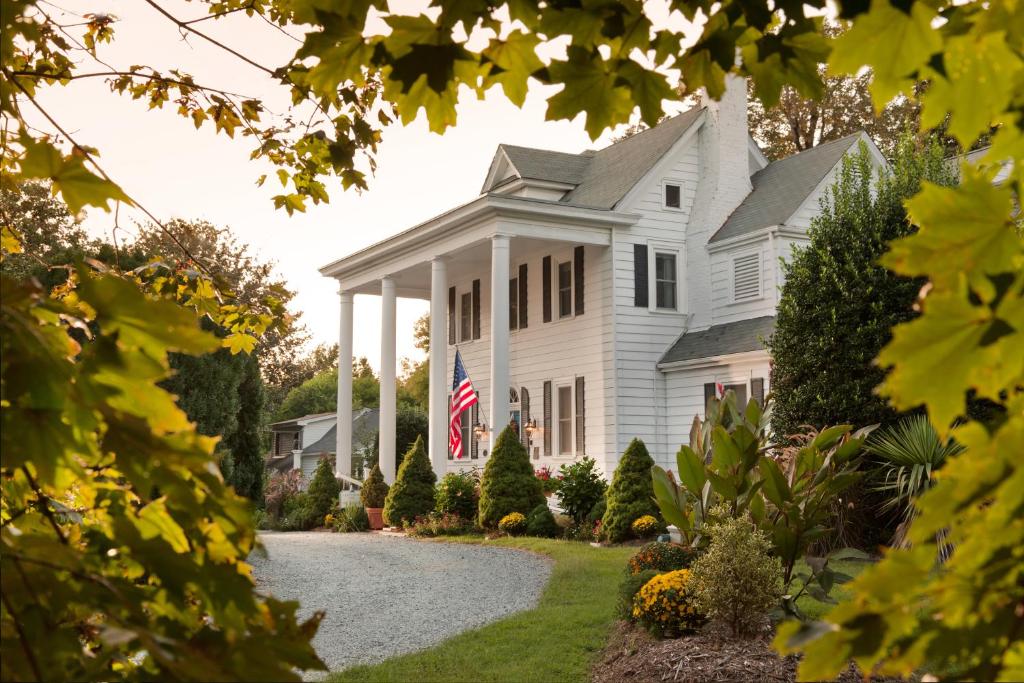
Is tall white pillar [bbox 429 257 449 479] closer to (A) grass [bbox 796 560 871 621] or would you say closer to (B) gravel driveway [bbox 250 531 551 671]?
(B) gravel driveway [bbox 250 531 551 671]

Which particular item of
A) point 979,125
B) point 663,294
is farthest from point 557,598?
point 663,294

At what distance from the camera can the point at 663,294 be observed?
909 inches

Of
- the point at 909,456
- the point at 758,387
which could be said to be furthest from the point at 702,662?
the point at 758,387

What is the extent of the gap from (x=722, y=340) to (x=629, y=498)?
245 inches

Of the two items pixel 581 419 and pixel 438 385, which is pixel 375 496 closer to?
pixel 438 385

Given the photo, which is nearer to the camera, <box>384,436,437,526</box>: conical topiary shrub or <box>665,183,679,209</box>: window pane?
<box>384,436,437,526</box>: conical topiary shrub

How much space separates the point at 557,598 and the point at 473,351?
17.1 m

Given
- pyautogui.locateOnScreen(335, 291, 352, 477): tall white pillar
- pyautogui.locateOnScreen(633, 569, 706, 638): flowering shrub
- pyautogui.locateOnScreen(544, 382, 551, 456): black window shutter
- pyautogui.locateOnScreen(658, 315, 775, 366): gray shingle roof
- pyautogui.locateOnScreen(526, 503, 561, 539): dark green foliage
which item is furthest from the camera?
pyautogui.locateOnScreen(335, 291, 352, 477): tall white pillar

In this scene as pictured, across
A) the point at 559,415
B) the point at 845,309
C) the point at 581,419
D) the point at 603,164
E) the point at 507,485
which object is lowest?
the point at 507,485

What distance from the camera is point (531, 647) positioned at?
28.9 ft

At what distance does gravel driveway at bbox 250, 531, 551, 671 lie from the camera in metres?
10.2

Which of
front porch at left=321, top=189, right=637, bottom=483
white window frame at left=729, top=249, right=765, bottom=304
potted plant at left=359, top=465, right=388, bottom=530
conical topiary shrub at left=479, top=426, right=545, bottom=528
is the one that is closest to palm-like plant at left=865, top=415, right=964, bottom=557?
conical topiary shrub at left=479, top=426, right=545, bottom=528

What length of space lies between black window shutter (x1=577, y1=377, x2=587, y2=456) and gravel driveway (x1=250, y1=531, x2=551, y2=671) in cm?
557

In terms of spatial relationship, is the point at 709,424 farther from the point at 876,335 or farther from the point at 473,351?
the point at 473,351
